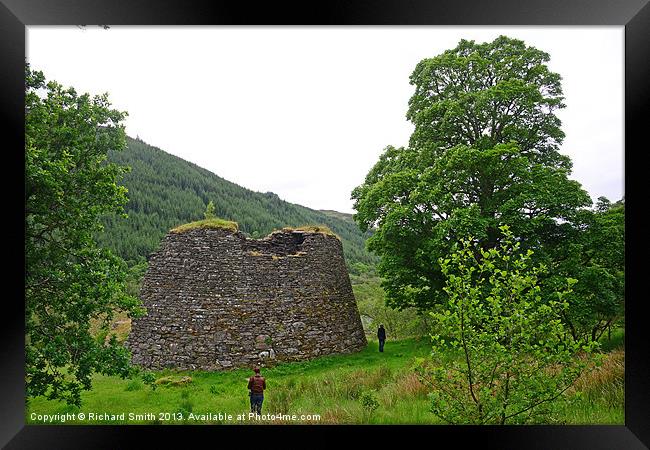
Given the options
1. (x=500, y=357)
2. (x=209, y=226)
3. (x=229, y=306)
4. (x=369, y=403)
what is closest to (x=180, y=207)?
(x=209, y=226)

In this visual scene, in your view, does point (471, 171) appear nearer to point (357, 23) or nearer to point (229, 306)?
point (357, 23)

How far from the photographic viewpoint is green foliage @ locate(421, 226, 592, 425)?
4.41 m

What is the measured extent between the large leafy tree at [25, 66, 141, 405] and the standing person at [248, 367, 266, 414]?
1753 mm

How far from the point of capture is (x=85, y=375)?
239 inches

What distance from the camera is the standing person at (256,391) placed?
21.8 ft

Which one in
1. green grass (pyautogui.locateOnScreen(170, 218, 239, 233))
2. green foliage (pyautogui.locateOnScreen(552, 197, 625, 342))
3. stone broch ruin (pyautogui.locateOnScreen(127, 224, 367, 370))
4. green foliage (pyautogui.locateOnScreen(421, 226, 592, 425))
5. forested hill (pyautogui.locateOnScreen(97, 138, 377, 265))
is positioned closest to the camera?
green foliage (pyautogui.locateOnScreen(421, 226, 592, 425))

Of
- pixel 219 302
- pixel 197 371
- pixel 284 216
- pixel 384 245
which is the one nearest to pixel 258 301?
pixel 219 302

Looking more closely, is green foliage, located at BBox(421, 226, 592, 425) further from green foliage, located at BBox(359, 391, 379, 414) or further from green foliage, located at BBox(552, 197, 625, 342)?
green foliage, located at BBox(552, 197, 625, 342)

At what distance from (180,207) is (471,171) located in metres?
20.0

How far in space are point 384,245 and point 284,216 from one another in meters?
21.4

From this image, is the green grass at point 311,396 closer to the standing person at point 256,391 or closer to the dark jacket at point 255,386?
the standing person at point 256,391

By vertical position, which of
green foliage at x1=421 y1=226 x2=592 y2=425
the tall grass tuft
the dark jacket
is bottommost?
the dark jacket

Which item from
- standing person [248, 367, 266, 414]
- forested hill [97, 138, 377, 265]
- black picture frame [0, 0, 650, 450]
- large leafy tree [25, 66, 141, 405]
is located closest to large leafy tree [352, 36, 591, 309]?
black picture frame [0, 0, 650, 450]
